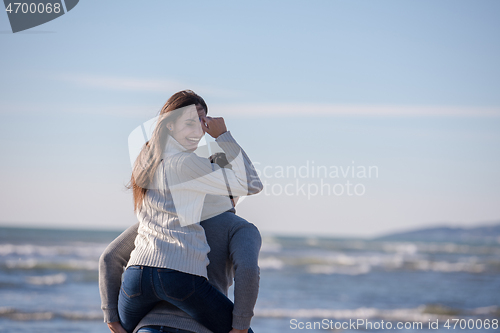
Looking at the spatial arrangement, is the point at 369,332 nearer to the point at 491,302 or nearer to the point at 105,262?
the point at 491,302

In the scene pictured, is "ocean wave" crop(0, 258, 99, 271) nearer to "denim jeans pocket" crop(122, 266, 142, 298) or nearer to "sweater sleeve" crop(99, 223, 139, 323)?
"sweater sleeve" crop(99, 223, 139, 323)

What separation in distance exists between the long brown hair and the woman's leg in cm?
26

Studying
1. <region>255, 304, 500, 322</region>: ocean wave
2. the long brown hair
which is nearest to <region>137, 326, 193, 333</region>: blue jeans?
the long brown hair

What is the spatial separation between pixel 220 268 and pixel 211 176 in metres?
0.33

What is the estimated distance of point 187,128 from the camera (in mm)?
1732

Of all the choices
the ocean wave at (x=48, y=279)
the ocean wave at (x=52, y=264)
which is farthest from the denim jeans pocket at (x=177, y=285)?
the ocean wave at (x=52, y=264)

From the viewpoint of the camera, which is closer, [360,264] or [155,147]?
[155,147]

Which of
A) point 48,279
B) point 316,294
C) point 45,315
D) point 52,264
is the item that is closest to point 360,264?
point 316,294

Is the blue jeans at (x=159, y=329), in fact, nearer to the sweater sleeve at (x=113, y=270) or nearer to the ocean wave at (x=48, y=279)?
the sweater sleeve at (x=113, y=270)

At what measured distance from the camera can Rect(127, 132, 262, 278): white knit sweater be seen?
1565 millimetres

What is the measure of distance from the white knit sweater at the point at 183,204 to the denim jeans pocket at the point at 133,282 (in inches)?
1.1

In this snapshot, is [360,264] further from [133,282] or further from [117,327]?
[133,282]

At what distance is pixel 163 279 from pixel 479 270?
1526cm

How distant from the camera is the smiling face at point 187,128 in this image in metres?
1.73
